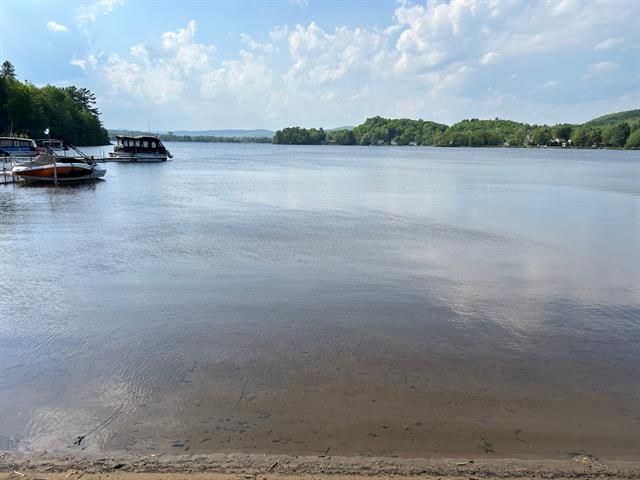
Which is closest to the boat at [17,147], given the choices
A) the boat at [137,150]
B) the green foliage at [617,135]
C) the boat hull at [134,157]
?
the boat hull at [134,157]

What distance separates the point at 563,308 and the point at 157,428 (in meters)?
8.45

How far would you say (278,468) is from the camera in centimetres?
495

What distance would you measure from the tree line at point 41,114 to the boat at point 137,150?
31364 millimetres

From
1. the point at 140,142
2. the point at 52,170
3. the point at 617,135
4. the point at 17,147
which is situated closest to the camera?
the point at 52,170

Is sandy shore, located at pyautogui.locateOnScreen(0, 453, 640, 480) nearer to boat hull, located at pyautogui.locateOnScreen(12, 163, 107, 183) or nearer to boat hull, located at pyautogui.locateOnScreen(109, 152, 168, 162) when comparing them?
boat hull, located at pyautogui.locateOnScreen(12, 163, 107, 183)

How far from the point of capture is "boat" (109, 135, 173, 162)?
72363 millimetres

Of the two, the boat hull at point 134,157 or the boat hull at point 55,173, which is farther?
the boat hull at point 134,157

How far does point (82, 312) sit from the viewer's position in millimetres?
10109

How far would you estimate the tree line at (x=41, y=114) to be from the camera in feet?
307

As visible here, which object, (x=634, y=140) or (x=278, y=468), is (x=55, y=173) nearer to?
(x=278, y=468)

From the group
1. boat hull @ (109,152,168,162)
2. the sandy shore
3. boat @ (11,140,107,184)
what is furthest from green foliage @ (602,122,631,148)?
the sandy shore

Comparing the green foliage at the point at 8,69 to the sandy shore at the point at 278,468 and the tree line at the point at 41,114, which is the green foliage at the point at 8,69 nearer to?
the tree line at the point at 41,114

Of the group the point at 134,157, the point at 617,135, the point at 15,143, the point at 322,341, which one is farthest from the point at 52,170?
the point at 617,135

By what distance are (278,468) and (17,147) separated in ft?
211
